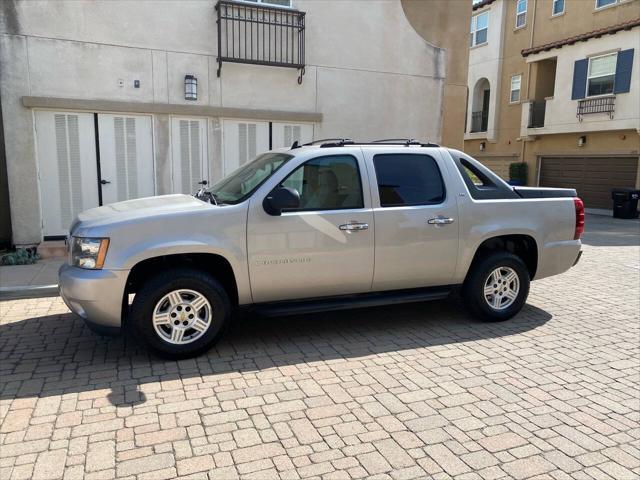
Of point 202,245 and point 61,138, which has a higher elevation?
point 61,138

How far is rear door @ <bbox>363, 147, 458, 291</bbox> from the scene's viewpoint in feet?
17.0

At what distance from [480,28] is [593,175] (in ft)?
36.3

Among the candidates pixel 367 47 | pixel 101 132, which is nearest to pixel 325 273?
pixel 101 132

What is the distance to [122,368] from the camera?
4461 mm

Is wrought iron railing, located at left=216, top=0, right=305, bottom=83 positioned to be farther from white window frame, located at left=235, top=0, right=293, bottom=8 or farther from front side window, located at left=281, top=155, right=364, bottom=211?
front side window, located at left=281, top=155, right=364, bottom=211

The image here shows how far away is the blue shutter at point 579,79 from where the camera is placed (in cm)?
2075

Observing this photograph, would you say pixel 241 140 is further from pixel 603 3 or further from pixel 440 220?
pixel 603 3

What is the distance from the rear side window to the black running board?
94 centimetres

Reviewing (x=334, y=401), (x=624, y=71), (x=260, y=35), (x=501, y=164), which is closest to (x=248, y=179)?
(x=334, y=401)

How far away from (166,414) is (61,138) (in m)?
6.97

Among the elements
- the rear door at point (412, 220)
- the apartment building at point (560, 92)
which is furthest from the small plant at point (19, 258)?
the apartment building at point (560, 92)

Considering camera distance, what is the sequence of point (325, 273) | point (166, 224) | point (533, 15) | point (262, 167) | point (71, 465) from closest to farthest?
point (71, 465) < point (166, 224) < point (325, 273) < point (262, 167) < point (533, 15)

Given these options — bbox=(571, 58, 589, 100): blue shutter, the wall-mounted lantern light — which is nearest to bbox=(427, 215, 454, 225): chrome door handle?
the wall-mounted lantern light

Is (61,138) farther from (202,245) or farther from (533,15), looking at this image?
(533,15)
